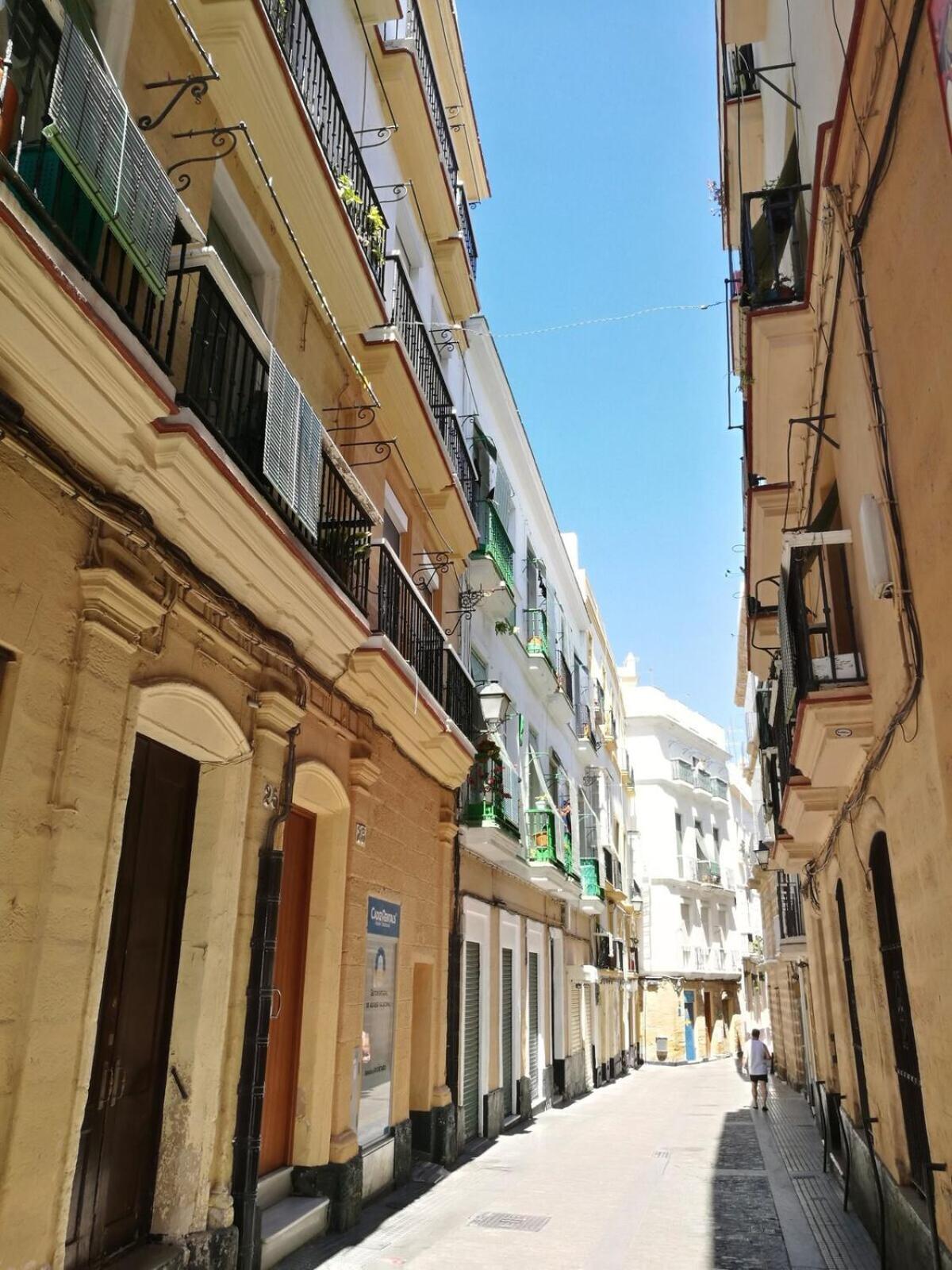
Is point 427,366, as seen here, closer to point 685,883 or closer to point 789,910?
point 789,910

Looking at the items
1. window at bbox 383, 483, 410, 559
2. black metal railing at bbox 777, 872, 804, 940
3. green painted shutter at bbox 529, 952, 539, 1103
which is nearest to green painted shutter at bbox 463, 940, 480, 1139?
green painted shutter at bbox 529, 952, 539, 1103

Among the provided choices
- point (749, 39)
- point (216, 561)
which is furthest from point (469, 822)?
point (749, 39)

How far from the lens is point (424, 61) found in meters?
11.1

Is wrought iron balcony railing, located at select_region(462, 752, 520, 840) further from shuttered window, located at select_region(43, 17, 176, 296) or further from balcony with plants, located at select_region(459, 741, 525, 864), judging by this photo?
shuttered window, located at select_region(43, 17, 176, 296)

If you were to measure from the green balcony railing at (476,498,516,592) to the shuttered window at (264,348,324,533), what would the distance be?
6808 millimetres

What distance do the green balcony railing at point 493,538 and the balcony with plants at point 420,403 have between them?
0.94 meters

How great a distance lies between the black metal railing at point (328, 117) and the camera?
680cm

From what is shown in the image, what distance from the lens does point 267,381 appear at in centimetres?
596

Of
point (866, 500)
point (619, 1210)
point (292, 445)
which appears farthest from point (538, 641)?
point (866, 500)

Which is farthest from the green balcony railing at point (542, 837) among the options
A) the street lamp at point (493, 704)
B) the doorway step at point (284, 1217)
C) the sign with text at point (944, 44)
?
the sign with text at point (944, 44)

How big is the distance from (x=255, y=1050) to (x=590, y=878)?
15.4 meters

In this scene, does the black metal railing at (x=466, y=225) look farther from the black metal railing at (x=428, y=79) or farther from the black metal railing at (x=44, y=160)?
the black metal railing at (x=44, y=160)

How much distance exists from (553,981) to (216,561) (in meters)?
14.7

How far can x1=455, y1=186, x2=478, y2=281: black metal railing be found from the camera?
42.9ft
